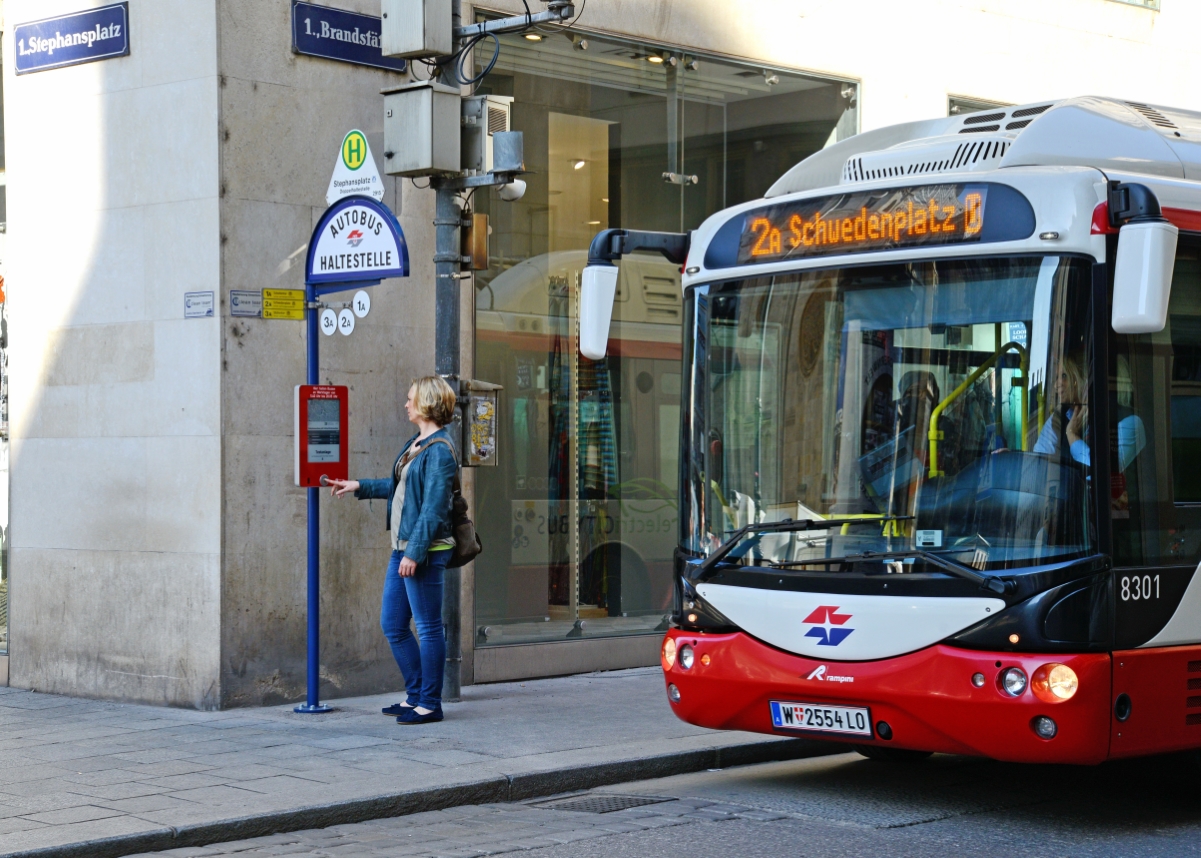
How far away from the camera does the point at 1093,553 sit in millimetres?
6461

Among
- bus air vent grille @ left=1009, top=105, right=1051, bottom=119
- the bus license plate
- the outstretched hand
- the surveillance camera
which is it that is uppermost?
bus air vent grille @ left=1009, top=105, right=1051, bottom=119

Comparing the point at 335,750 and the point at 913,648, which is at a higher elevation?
the point at 913,648

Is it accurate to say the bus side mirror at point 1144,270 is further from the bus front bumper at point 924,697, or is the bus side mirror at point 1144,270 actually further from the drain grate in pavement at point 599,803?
the drain grate in pavement at point 599,803

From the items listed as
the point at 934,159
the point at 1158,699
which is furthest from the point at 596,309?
the point at 1158,699

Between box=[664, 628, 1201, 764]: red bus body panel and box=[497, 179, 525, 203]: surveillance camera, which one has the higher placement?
box=[497, 179, 525, 203]: surveillance camera

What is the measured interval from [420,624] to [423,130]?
9.29 ft

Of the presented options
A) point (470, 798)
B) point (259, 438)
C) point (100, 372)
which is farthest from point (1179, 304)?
point (100, 372)

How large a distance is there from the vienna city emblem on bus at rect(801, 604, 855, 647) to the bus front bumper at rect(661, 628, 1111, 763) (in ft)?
0.33

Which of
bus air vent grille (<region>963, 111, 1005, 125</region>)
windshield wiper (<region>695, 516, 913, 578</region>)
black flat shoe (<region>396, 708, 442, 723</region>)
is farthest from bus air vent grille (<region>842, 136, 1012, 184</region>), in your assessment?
black flat shoe (<region>396, 708, 442, 723</region>)

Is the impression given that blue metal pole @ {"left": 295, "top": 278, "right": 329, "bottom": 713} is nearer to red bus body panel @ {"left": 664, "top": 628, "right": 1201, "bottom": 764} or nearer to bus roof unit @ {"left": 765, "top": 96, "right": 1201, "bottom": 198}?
bus roof unit @ {"left": 765, "top": 96, "right": 1201, "bottom": 198}

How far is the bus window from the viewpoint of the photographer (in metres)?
6.59

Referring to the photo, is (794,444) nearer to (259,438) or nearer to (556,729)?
(556,729)

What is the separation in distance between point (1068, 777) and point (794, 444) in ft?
7.87

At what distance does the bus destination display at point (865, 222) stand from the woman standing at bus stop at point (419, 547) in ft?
7.77
